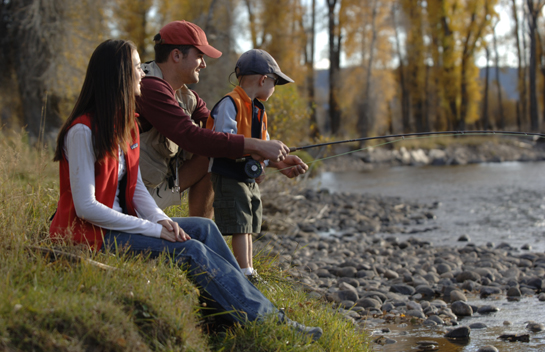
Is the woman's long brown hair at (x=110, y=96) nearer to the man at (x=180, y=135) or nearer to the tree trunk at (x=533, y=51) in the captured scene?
the man at (x=180, y=135)

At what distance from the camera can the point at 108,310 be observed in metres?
2.06

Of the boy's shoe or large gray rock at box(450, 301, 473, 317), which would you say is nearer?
the boy's shoe

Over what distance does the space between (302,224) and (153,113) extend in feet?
17.3

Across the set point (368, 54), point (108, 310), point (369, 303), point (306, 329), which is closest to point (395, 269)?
point (369, 303)

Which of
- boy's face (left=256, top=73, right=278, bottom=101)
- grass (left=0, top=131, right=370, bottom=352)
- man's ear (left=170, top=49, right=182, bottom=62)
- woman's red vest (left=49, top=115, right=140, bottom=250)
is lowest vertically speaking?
grass (left=0, top=131, right=370, bottom=352)

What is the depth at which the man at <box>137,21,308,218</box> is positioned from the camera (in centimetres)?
301

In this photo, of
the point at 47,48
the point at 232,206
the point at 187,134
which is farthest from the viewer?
the point at 47,48

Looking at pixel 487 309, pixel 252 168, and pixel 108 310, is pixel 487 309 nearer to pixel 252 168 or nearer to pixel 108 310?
pixel 252 168

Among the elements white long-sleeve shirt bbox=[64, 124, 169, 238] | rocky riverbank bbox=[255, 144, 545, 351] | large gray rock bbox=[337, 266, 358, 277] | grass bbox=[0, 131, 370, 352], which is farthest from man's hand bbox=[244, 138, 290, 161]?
large gray rock bbox=[337, 266, 358, 277]

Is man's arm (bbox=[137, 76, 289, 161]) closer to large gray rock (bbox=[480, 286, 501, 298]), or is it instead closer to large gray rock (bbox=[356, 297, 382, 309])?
large gray rock (bbox=[356, 297, 382, 309])

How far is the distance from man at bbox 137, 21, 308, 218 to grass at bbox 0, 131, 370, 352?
76 centimetres

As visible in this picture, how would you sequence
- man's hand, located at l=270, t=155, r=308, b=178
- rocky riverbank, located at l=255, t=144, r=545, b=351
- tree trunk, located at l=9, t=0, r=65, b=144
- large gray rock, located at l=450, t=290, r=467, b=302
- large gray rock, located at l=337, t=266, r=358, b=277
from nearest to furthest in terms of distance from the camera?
1. man's hand, located at l=270, t=155, r=308, b=178
2. rocky riverbank, located at l=255, t=144, r=545, b=351
3. large gray rock, located at l=450, t=290, r=467, b=302
4. large gray rock, located at l=337, t=266, r=358, b=277
5. tree trunk, located at l=9, t=0, r=65, b=144

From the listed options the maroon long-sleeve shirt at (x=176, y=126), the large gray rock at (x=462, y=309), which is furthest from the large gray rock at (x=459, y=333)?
the maroon long-sleeve shirt at (x=176, y=126)

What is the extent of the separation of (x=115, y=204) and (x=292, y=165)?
124 cm
